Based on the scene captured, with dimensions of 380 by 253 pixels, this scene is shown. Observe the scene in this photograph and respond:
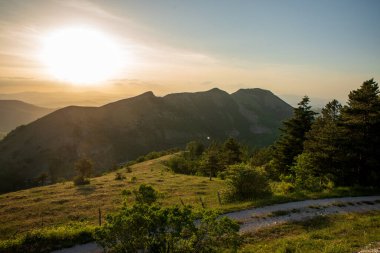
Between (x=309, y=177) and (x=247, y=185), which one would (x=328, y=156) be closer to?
(x=309, y=177)

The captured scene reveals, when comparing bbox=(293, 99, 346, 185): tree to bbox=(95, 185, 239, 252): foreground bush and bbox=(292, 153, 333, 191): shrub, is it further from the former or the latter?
bbox=(95, 185, 239, 252): foreground bush

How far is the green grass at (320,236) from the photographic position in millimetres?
17750

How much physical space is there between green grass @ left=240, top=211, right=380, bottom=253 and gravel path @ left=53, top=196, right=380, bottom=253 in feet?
3.85

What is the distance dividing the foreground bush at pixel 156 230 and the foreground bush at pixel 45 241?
889 cm

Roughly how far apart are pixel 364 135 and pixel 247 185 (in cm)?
1482

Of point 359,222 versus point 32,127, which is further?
point 32,127

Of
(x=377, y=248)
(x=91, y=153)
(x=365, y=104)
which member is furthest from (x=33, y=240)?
(x=91, y=153)

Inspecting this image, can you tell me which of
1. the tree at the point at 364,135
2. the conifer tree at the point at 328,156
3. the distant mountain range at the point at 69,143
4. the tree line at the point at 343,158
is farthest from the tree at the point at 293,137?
the distant mountain range at the point at 69,143

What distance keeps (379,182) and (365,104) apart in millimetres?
8831

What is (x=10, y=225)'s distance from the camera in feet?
96.4

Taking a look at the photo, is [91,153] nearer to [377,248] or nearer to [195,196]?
[195,196]

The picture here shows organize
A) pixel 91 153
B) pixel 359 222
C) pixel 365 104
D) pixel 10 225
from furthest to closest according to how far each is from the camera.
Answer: pixel 91 153
pixel 365 104
pixel 10 225
pixel 359 222

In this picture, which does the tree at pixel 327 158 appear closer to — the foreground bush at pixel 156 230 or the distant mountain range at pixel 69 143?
the foreground bush at pixel 156 230

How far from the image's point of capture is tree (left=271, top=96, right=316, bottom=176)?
49938mm
